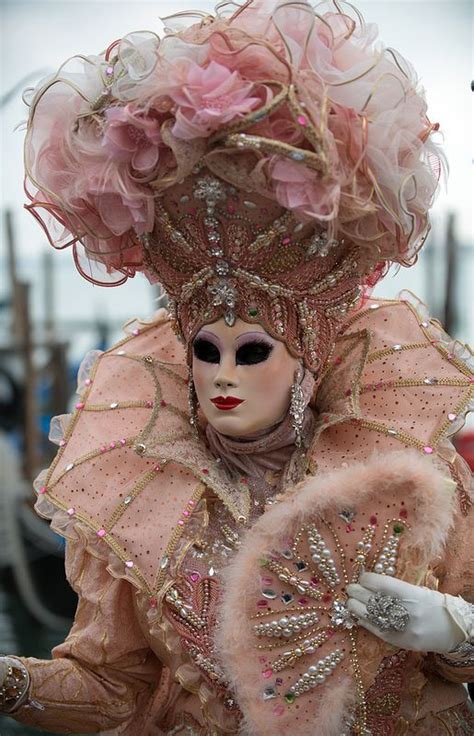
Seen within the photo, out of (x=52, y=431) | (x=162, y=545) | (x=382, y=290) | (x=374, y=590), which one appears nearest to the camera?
(x=374, y=590)

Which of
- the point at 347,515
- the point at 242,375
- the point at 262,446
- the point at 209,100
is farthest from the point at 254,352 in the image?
the point at 209,100

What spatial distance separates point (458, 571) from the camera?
1.57 metres

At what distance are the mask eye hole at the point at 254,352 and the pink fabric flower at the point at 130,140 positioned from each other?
32 cm

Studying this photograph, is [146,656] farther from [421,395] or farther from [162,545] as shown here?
[421,395]

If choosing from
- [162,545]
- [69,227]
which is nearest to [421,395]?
[162,545]

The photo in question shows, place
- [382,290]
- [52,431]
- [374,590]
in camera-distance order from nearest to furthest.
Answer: [374,590] < [52,431] < [382,290]

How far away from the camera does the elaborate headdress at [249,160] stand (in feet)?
4.58

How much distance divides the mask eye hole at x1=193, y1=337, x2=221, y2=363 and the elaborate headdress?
0.03 metres

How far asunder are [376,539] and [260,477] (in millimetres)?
286

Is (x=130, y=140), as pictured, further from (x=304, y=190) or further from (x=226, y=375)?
(x=226, y=375)

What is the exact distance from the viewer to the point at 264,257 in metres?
1.52

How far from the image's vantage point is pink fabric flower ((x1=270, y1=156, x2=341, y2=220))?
4.57 ft

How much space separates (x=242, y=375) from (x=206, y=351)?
8 cm

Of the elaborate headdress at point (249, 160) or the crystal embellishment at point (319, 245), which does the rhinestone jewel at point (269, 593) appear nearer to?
the elaborate headdress at point (249, 160)
